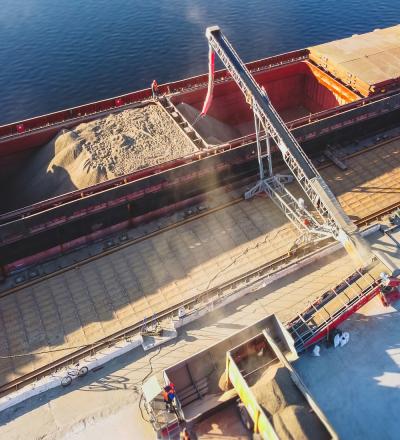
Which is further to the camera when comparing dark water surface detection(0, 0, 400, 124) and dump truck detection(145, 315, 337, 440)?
dark water surface detection(0, 0, 400, 124)

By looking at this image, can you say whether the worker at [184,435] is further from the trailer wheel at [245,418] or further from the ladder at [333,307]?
the ladder at [333,307]

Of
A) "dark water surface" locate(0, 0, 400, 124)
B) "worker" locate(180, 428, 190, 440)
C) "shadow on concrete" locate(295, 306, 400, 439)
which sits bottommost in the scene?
"shadow on concrete" locate(295, 306, 400, 439)

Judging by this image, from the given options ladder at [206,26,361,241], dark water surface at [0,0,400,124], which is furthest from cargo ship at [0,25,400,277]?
dark water surface at [0,0,400,124]

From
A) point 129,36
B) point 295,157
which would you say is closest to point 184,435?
point 295,157

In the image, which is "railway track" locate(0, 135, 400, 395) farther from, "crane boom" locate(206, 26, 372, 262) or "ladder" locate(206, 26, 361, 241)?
"crane boom" locate(206, 26, 372, 262)

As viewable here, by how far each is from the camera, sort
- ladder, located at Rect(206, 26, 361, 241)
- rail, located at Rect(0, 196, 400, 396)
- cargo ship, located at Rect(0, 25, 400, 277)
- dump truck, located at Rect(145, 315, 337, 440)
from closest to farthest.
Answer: dump truck, located at Rect(145, 315, 337, 440) → rail, located at Rect(0, 196, 400, 396) → ladder, located at Rect(206, 26, 361, 241) → cargo ship, located at Rect(0, 25, 400, 277)

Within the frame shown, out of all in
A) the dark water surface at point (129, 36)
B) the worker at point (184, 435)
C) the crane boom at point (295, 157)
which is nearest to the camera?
the worker at point (184, 435)

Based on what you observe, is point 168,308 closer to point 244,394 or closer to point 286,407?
point 244,394

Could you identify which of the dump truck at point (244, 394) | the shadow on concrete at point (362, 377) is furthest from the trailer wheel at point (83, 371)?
the shadow on concrete at point (362, 377)
